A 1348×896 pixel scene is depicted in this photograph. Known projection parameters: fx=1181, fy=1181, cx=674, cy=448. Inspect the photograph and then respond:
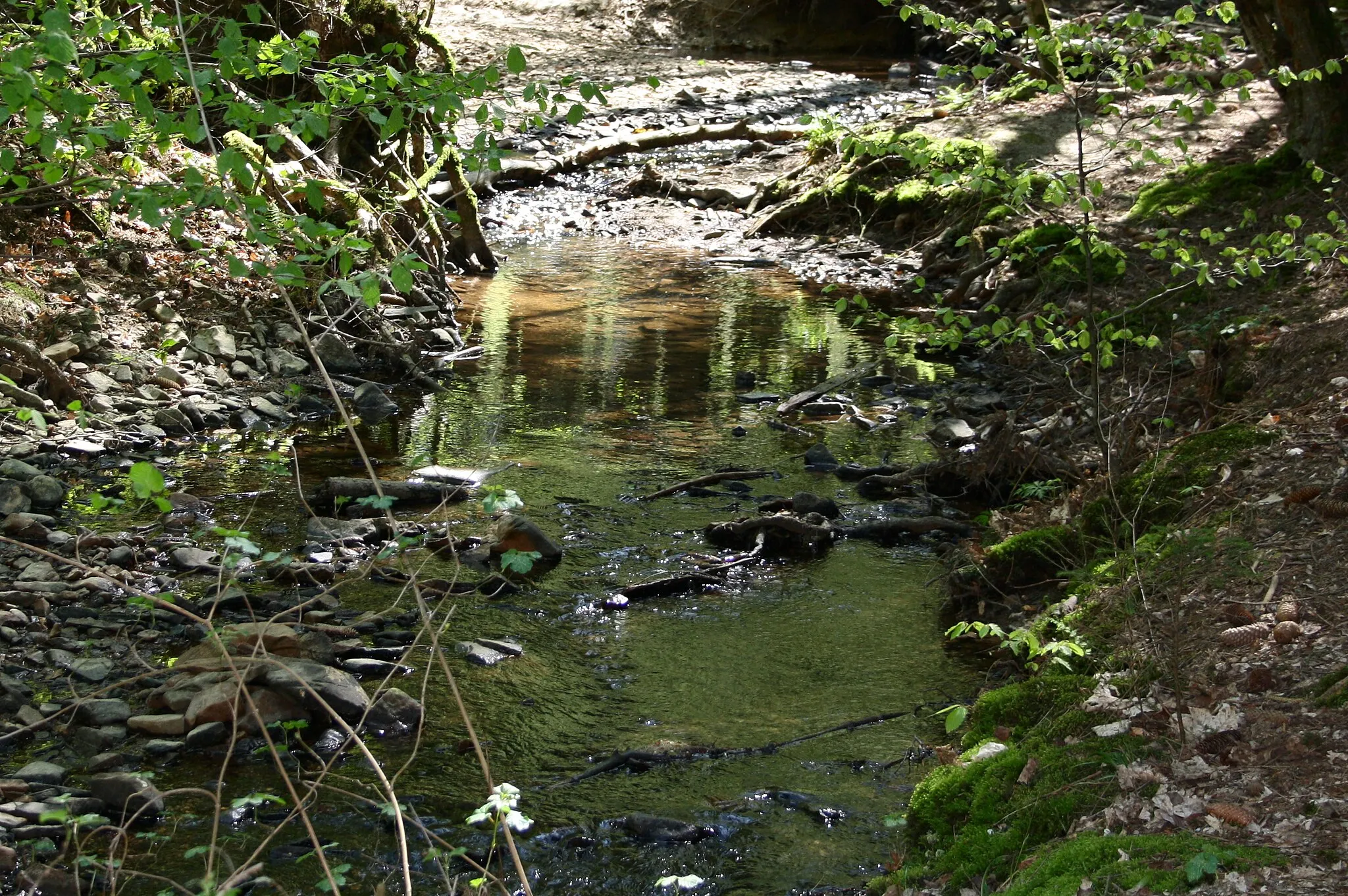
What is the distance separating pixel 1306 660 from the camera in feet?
13.7

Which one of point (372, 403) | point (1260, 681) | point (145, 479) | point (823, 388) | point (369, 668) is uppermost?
point (145, 479)

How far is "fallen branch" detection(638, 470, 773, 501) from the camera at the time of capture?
322 inches

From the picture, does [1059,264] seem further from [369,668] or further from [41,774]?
[41,774]

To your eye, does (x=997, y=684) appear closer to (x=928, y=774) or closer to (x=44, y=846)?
(x=928, y=774)

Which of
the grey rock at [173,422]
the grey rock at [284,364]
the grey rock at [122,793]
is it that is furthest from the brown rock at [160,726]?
the grey rock at [284,364]

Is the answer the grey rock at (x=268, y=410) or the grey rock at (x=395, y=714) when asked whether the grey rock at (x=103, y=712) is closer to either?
the grey rock at (x=395, y=714)

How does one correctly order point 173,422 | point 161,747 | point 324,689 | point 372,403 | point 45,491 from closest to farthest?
Result: 1. point 161,747
2. point 324,689
3. point 45,491
4. point 173,422
5. point 372,403

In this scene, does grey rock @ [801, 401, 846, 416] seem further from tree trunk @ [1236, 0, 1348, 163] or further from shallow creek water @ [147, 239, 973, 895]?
tree trunk @ [1236, 0, 1348, 163]

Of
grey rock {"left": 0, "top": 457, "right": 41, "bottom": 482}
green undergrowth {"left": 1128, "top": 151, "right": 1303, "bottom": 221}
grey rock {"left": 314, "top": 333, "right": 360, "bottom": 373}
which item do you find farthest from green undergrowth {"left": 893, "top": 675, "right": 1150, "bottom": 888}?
green undergrowth {"left": 1128, "top": 151, "right": 1303, "bottom": 221}

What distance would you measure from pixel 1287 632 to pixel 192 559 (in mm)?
5531

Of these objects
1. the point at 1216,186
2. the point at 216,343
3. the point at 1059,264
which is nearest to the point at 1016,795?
the point at 1059,264

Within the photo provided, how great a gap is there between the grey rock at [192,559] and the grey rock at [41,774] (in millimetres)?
2061

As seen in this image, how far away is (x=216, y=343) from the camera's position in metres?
10.4

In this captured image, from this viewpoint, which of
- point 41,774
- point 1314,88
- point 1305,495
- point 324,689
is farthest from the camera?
point 1314,88
